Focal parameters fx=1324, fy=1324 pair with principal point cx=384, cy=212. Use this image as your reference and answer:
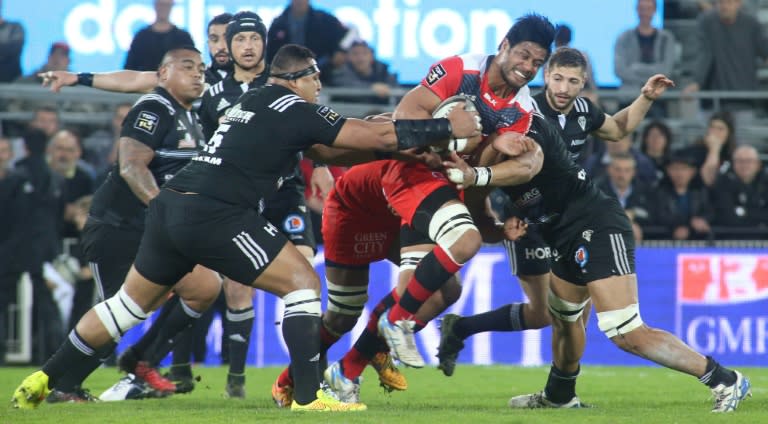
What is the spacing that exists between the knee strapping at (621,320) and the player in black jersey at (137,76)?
13.2 feet

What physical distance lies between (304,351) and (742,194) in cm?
947

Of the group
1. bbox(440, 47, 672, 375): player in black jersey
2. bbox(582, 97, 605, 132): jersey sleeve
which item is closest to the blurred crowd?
bbox(440, 47, 672, 375): player in black jersey

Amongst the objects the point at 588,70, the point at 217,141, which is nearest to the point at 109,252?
the point at 217,141

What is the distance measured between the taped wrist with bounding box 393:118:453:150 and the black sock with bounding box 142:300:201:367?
119 inches

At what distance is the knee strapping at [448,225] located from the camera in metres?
8.34

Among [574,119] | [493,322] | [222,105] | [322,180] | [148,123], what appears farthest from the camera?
[322,180]

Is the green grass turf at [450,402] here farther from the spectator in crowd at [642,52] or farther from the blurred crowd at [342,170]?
the spectator in crowd at [642,52]

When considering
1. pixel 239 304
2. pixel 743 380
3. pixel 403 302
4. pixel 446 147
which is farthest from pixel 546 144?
pixel 239 304

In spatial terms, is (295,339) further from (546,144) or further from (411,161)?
(546,144)

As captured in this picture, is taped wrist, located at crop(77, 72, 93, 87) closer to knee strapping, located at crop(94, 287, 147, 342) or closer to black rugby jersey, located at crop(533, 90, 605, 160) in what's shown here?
Answer: knee strapping, located at crop(94, 287, 147, 342)

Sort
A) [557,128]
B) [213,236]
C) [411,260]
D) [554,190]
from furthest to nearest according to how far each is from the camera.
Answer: [557,128]
[411,260]
[554,190]
[213,236]

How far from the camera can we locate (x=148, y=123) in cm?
1021

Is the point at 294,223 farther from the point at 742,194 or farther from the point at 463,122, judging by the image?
the point at 742,194

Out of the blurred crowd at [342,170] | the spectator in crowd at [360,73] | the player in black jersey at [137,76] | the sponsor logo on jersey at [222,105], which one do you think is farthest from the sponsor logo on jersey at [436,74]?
the spectator in crowd at [360,73]
